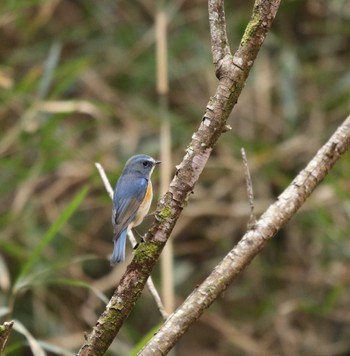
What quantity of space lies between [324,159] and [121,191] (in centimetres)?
77

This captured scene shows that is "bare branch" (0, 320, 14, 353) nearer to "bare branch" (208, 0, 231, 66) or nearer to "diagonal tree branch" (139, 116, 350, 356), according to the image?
"diagonal tree branch" (139, 116, 350, 356)

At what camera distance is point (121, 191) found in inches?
87.0

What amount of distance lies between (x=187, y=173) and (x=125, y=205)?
80cm

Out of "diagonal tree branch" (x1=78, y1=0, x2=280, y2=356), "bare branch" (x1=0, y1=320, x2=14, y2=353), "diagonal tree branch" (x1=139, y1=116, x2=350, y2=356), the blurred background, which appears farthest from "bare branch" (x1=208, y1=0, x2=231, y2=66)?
the blurred background

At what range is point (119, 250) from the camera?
2104 mm

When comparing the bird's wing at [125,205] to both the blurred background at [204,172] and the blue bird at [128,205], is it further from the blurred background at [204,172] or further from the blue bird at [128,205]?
the blurred background at [204,172]

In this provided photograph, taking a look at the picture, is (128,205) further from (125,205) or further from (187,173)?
(187,173)

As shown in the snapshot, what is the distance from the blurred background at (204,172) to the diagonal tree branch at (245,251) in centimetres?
237

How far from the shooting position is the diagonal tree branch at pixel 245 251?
1.43m

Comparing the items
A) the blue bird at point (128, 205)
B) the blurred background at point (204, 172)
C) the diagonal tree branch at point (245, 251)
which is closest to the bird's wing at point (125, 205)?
the blue bird at point (128, 205)

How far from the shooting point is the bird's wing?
218cm

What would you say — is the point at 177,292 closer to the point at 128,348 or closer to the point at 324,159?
the point at 128,348

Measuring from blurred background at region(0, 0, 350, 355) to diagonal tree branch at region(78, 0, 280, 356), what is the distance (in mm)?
2563

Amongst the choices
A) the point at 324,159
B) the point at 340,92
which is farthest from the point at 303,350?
the point at 324,159
